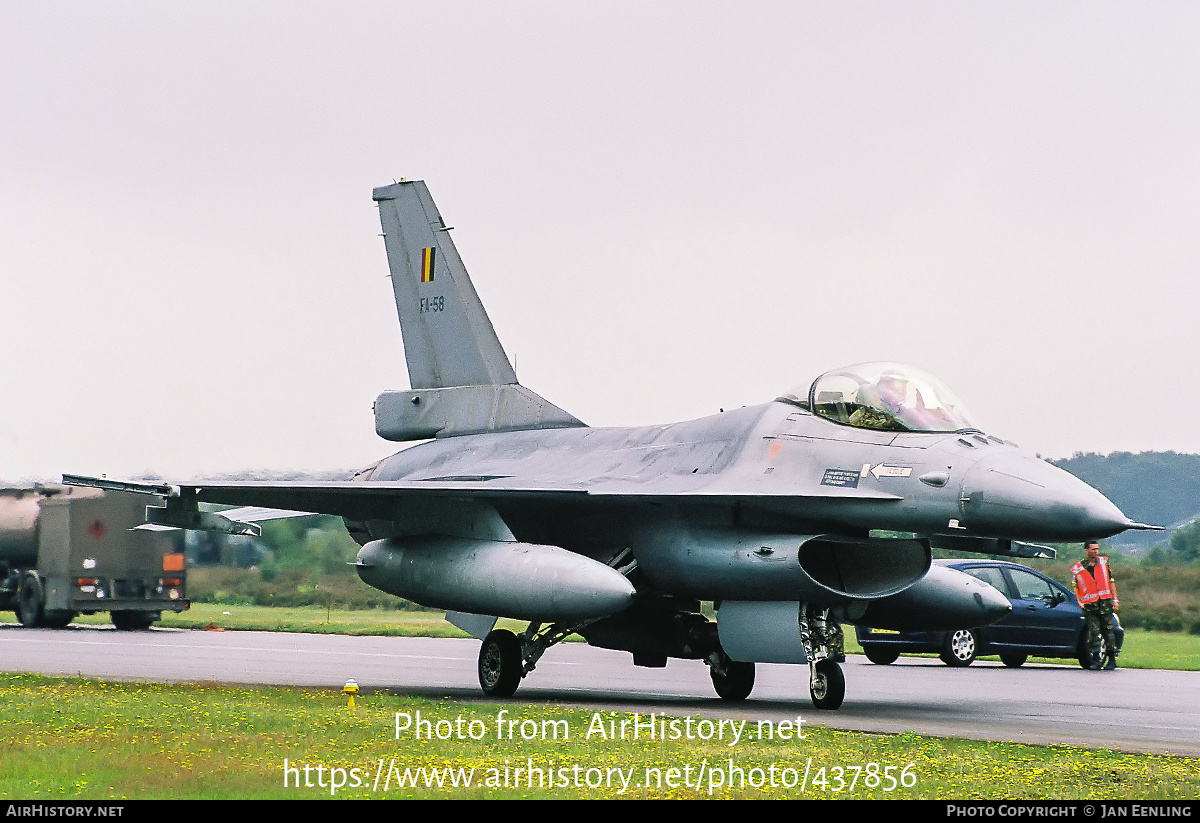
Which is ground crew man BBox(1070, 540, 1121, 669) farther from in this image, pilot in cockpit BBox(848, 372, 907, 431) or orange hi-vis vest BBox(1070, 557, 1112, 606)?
pilot in cockpit BBox(848, 372, 907, 431)

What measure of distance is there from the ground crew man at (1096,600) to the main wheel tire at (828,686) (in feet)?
25.9

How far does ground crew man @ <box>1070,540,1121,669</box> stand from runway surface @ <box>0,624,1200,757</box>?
43 cm

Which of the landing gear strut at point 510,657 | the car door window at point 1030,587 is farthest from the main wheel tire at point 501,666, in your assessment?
the car door window at point 1030,587

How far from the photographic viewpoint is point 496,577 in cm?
1459

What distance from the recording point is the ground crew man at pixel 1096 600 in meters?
20.9

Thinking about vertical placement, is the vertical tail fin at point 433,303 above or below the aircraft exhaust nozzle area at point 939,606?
above

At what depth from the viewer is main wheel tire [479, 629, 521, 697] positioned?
15664 mm

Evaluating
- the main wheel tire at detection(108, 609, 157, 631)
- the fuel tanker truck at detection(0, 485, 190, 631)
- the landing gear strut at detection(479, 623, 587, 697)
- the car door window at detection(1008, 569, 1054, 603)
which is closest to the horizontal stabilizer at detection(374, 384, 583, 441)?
the landing gear strut at detection(479, 623, 587, 697)

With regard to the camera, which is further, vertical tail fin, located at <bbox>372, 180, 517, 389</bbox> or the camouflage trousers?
the camouflage trousers

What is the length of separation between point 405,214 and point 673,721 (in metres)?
9.56

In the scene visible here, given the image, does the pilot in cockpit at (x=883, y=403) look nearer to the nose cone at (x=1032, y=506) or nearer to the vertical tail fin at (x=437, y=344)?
the nose cone at (x=1032, y=506)

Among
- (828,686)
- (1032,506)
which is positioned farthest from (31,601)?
(1032,506)

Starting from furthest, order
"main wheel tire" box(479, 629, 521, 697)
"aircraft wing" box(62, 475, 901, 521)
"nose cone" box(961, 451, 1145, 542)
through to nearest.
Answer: "main wheel tire" box(479, 629, 521, 697)
"aircraft wing" box(62, 475, 901, 521)
"nose cone" box(961, 451, 1145, 542)

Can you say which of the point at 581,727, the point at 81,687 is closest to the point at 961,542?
the point at 581,727
